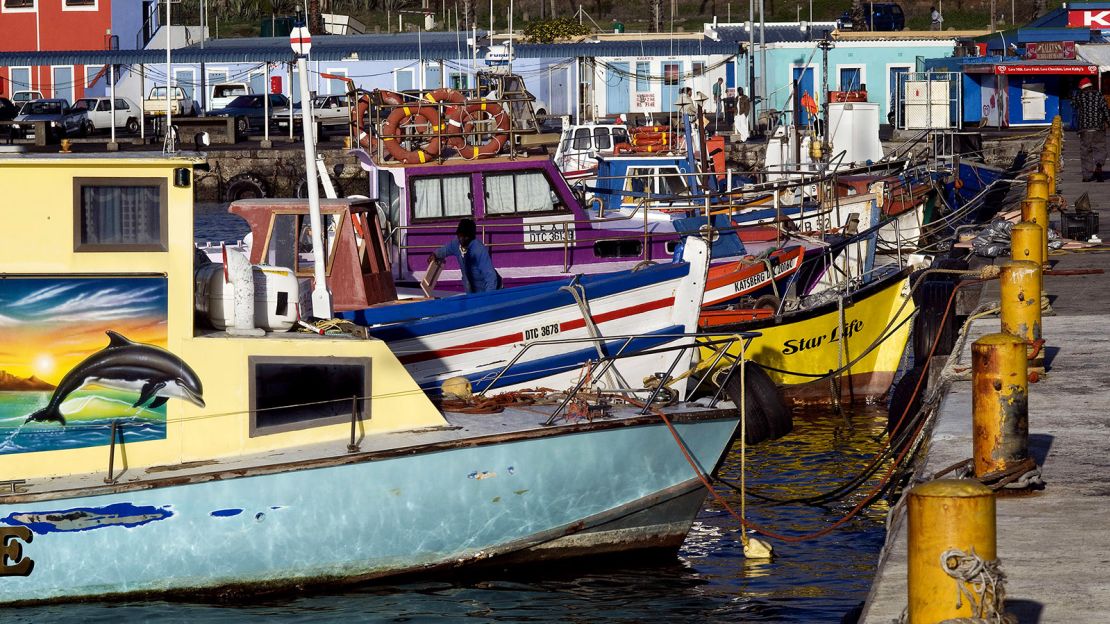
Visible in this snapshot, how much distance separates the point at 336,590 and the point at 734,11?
6340 centimetres

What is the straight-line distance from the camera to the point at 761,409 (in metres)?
12.9

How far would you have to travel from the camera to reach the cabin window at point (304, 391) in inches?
372

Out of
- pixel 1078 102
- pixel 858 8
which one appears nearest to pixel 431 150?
pixel 1078 102

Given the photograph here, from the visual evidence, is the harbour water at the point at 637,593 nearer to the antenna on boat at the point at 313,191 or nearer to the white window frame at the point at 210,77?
the antenna on boat at the point at 313,191

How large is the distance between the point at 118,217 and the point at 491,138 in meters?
9.24

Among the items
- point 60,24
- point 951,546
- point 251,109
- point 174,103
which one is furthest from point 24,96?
point 951,546

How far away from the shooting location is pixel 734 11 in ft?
231

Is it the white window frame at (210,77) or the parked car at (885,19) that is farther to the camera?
the parked car at (885,19)

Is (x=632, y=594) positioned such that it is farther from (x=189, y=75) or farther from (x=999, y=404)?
(x=189, y=75)

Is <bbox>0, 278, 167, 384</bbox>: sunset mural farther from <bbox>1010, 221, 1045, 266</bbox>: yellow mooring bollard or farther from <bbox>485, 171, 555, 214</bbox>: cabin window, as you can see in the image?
<bbox>485, 171, 555, 214</bbox>: cabin window

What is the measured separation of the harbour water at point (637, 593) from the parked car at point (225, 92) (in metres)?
43.9

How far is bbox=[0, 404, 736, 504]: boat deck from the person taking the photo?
30.1 feet

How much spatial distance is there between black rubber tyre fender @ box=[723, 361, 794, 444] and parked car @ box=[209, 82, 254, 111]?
139 feet

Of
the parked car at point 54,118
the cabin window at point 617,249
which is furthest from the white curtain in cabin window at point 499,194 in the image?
the parked car at point 54,118
